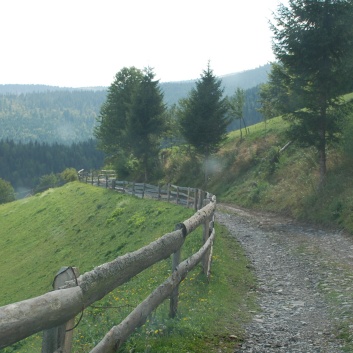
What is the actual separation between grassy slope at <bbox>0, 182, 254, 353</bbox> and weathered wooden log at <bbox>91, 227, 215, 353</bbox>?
493mm

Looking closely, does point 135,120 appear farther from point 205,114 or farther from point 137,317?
point 137,317

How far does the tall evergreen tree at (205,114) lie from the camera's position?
1774 inches

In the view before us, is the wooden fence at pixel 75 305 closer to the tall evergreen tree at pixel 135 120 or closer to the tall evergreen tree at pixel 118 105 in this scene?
the tall evergreen tree at pixel 135 120

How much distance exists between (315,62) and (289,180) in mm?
8882

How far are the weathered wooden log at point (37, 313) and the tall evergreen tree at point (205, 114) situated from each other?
41225 mm

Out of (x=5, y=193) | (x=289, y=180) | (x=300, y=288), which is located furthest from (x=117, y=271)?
(x=5, y=193)

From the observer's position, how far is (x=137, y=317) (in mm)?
6016

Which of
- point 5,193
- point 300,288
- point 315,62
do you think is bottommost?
point 5,193

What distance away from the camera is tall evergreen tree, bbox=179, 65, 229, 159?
148 ft

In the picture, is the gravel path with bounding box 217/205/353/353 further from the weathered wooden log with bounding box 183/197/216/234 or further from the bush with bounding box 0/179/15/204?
the bush with bounding box 0/179/15/204

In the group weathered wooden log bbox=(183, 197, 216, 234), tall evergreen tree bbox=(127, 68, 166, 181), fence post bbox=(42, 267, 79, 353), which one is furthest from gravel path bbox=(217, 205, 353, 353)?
tall evergreen tree bbox=(127, 68, 166, 181)

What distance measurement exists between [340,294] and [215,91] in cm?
3686

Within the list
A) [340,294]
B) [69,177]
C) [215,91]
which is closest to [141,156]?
[215,91]

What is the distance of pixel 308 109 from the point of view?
995 inches
